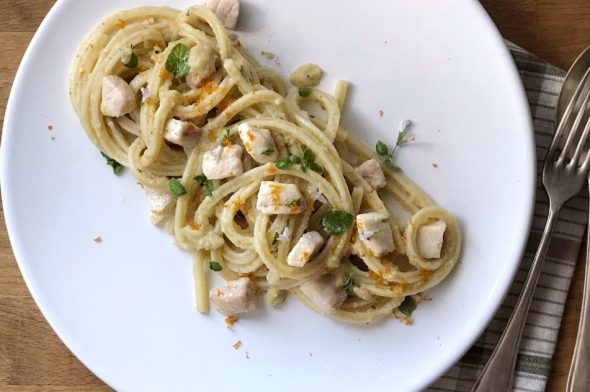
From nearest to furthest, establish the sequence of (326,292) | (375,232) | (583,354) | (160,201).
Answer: (375,232) → (326,292) → (160,201) → (583,354)

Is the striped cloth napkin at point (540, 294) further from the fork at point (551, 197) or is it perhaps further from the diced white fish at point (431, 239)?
the diced white fish at point (431, 239)

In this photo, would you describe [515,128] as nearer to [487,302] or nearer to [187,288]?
[487,302]

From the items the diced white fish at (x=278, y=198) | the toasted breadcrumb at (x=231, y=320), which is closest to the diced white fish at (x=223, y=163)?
the diced white fish at (x=278, y=198)

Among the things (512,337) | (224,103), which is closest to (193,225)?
(224,103)

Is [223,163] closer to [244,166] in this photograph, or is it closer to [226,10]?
[244,166]

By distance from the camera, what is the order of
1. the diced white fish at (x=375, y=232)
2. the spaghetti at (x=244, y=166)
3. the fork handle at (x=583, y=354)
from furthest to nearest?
the fork handle at (x=583, y=354), the spaghetti at (x=244, y=166), the diced white fish at (x=375, y=232)

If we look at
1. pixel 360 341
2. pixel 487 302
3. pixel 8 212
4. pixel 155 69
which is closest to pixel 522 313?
pixel 487 302
